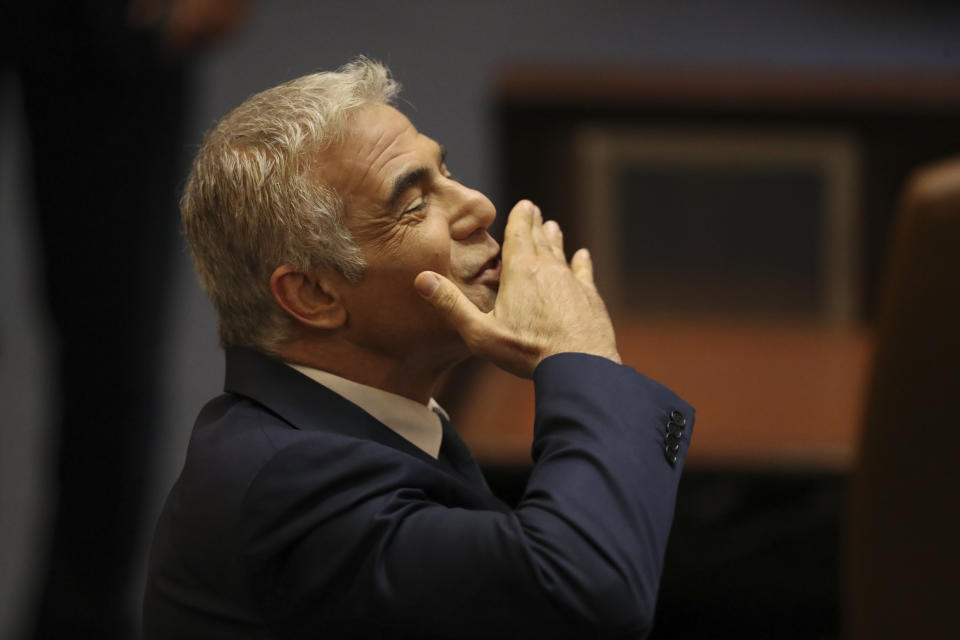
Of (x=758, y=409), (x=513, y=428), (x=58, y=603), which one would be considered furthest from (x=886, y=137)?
(x=58, y=603)

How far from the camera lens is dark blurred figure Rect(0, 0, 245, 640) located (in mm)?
2066

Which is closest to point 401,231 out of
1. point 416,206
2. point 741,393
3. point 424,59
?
point 416,206

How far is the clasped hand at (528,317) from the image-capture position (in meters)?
1.03

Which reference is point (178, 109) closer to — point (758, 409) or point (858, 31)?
point (758, 409)

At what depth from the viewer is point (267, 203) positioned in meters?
1.05

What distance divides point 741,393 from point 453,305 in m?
1.57

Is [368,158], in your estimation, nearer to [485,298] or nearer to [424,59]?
[485,298]

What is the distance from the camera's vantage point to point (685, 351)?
2852 mm

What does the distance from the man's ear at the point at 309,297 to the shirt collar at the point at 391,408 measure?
0.05m

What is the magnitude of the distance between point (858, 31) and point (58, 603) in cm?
441

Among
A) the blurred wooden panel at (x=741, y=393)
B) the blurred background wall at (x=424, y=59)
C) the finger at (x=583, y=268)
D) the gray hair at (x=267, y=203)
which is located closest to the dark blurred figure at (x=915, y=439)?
the blurred wooden panel at (x=741, y=393)

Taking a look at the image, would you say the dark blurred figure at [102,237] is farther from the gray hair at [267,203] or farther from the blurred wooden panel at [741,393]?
the gray hair at [267,203]

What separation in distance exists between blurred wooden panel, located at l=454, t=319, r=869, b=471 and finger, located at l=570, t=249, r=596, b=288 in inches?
29.4

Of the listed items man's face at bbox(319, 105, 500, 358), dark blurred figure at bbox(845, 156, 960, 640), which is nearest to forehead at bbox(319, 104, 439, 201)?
man's face at bbox(319, 105, 500, 358)
